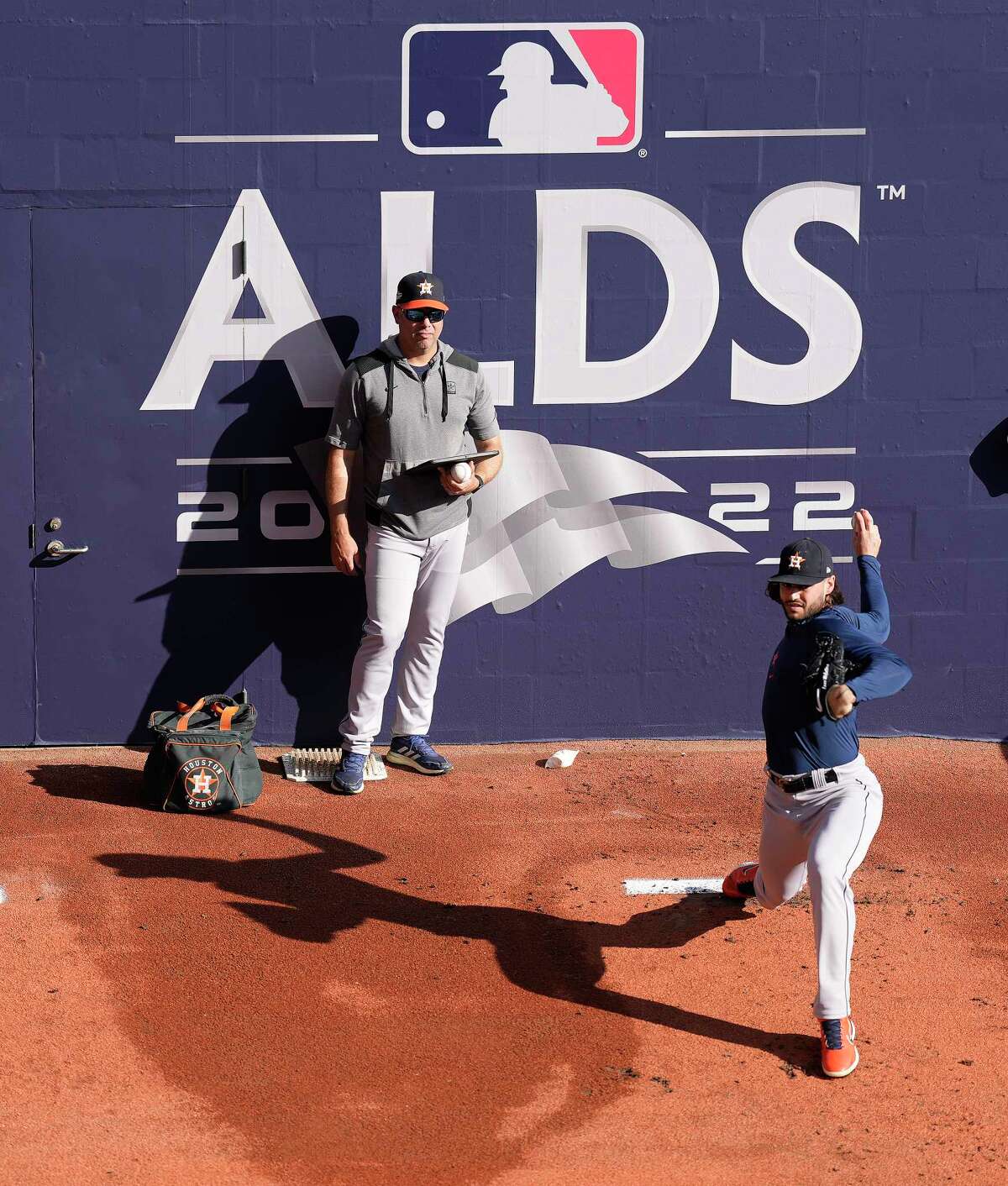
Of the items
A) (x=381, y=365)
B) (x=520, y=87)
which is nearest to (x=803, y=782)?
(x=381, y=365)

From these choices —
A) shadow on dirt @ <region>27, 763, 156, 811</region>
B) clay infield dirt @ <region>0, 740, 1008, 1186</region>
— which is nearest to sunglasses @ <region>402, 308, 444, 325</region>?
clay infield dirt @ <region>0, 740, 1008, 1186</region>

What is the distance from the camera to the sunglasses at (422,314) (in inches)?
311

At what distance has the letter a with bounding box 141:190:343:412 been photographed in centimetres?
845

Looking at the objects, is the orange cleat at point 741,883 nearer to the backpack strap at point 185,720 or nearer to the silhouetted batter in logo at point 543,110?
the backpack strap at point 185,720

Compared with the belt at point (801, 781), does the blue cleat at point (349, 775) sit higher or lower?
lower

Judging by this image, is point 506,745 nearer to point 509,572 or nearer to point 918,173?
point 509,572

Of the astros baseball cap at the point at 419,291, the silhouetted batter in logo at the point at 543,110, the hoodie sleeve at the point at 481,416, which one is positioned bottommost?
the hoodie sleeve at the point at 481,416

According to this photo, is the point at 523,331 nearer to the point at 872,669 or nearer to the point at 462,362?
the point at 462,362

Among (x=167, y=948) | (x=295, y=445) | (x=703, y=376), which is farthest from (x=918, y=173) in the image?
(x=167, y=948)

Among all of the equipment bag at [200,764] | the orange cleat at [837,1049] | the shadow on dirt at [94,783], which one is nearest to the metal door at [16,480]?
the shadow on dirt at [94,783]

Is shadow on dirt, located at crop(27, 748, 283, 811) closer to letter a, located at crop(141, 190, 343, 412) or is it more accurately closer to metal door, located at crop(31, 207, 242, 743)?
metal door, located at crop(31, 207, 242, 743)

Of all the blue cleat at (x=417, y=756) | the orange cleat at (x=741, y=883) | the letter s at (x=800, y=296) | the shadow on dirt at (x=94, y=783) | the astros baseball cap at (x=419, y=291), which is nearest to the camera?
the orange cleat at (x=741, y=883)

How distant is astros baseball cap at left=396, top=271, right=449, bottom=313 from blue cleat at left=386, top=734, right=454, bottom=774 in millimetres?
2407

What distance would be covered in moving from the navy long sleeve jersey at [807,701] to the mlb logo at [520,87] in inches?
151
